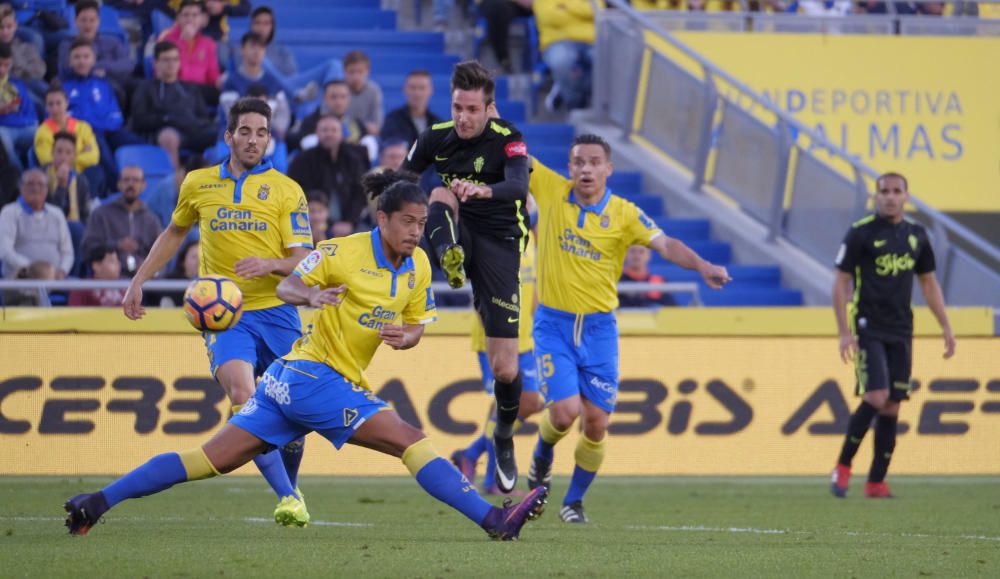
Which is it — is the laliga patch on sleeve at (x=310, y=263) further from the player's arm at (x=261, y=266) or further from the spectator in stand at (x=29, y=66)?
the spectator in stand at (x=29, y=66)

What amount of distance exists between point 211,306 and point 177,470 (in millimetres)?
925

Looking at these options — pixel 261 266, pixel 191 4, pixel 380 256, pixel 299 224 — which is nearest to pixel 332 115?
pixel 191 4

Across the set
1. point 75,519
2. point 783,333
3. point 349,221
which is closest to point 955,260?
point 783,333

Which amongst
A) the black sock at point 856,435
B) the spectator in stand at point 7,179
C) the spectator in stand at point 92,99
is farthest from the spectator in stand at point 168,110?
the black sock at point 856,435

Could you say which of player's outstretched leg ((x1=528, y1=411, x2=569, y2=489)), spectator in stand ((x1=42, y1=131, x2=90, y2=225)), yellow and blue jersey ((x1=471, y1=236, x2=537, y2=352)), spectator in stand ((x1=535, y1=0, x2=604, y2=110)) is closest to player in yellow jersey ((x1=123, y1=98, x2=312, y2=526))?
player's outstretched leg ((x1=528, y1=411, x2=569, y2=489))

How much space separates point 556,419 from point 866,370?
3443 mm

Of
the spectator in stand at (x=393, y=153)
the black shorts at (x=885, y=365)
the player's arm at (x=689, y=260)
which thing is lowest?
the black shorts at (x=885, y=365)

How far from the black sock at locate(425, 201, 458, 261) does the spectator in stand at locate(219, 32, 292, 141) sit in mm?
7933

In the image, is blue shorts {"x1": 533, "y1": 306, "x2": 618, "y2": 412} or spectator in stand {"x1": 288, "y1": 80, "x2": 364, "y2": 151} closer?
blue shorts {"x1": 533, "y1": 306, "x2": 618, "y2": 412}

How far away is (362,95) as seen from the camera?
17.6m

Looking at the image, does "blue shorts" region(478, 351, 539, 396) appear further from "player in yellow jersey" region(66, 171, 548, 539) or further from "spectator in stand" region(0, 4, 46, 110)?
"spectator in stand" region(0, 4, 46, 110)

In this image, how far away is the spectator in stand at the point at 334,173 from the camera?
16.1 metres

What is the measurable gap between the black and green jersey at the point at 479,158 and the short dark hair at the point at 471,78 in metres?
0.26

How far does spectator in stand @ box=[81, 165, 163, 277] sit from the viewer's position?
15.0 metres
